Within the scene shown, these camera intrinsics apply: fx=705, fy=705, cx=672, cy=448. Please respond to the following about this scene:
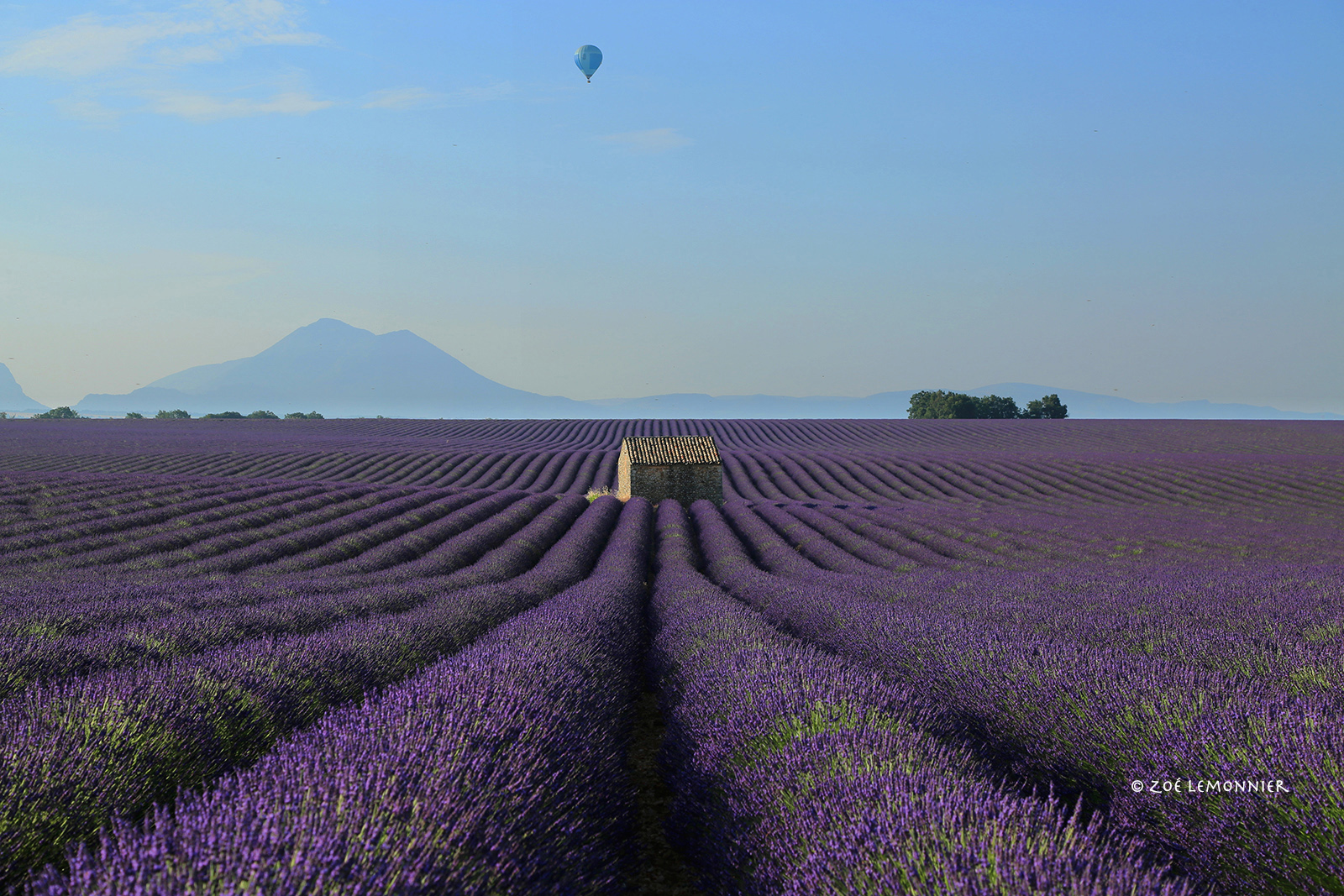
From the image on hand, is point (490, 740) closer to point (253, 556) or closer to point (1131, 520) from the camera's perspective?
point (253, 556)

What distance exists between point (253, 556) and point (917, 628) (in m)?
10.8

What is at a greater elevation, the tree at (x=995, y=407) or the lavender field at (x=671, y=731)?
the tree at (x=995, y=407)

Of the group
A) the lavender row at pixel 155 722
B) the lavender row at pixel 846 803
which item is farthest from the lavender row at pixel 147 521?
the lavender row at pixel 846 803

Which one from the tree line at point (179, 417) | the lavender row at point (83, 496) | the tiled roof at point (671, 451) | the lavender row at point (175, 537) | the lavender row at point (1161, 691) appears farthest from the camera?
the tree line at point (179, 417)

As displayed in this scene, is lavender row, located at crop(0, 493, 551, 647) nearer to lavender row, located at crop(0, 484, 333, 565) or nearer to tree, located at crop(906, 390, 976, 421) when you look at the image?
lavender row, located at crop(0, 484, 333, 565)

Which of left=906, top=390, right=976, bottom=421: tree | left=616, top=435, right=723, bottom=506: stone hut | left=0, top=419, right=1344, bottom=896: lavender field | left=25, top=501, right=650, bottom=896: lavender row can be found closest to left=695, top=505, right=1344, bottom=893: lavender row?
left=0, top=419, right=1344, bottom=896: lavender field

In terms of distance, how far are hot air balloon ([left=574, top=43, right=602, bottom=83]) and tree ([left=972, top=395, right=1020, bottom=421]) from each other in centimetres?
5429

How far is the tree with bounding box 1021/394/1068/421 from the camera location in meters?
69.6

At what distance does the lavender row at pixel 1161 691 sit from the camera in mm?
2254

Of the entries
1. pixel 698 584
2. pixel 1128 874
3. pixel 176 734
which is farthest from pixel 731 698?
pixel 698 584

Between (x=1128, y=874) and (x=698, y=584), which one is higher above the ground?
(x=1128, y=874)

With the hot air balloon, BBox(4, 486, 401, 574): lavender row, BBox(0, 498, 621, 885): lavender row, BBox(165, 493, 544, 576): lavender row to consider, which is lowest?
BBox(165, 493, 544, 576): lavender row

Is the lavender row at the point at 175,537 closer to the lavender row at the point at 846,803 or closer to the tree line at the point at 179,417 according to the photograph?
the lavender row at the point at 846,803

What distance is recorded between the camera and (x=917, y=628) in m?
4.98
